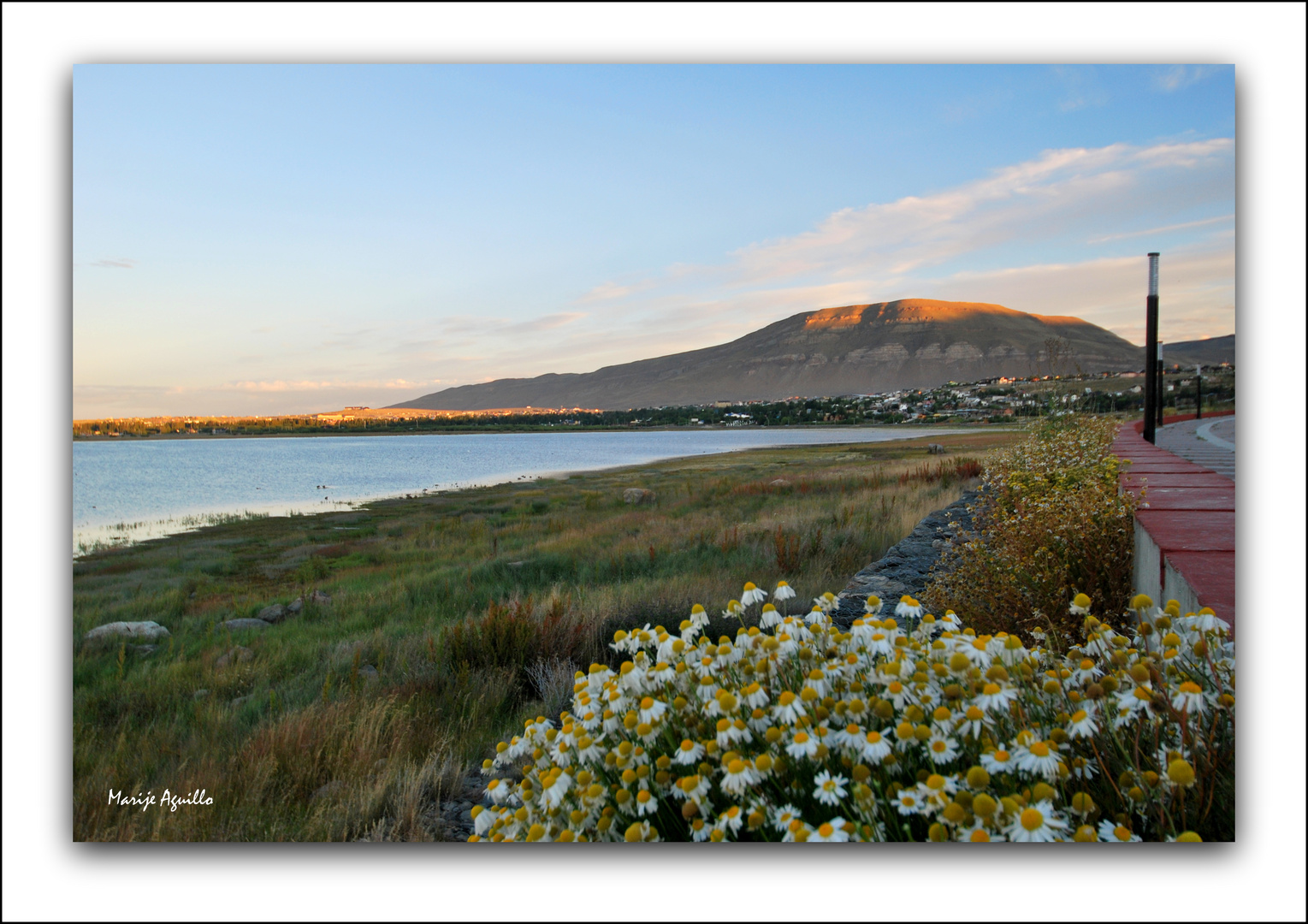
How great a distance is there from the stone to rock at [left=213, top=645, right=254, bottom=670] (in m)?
0.31

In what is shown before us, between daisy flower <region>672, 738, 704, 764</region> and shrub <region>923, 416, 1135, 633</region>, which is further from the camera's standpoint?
shrub <region>923, 416, 1135, 633</region>

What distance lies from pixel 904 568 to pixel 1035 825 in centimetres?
395

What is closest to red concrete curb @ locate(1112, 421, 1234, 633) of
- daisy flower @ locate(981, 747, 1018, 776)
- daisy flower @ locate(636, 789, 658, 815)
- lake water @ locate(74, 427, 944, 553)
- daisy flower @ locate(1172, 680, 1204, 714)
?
daisy flower @ locate(1172, 680, 1204, 714)

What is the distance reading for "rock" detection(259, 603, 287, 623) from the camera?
4633mm

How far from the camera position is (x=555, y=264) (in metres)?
4.84

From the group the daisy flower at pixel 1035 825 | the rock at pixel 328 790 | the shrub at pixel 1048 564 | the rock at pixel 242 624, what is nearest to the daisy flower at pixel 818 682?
the daisy flower at pixel 1035 825

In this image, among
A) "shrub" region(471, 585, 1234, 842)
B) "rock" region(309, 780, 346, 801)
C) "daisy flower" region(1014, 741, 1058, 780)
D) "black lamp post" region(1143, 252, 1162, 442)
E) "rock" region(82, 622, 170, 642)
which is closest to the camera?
"daisy flower" region(1014, 741, 1058, 780)

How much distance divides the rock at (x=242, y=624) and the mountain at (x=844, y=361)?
1721 millimetres

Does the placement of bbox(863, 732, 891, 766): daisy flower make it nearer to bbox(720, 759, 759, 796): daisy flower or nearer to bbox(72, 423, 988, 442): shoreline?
bbox(720, 759, 759, 796): daisy flower

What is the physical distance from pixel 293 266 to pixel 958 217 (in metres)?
4.15

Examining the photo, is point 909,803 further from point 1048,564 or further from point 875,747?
point 1048,564

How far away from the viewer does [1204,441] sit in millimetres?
4555

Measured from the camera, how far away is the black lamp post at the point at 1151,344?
429 centimetres

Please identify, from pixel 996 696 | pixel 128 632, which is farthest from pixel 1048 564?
pixel 128 632
